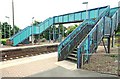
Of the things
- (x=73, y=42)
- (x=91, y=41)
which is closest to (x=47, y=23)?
(x=73, y=42)

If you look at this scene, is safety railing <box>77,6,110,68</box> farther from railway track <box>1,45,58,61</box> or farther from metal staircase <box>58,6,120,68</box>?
railway track <box>1,45,58,61</box>

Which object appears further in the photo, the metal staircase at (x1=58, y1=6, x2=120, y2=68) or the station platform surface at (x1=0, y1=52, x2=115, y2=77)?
the metal staircase at (x1=58, y1=6, x2=120, y2=68)

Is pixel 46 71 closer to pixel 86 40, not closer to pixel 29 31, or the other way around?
pixel 86 40

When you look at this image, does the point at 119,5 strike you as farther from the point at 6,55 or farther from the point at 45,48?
the point at 6,55

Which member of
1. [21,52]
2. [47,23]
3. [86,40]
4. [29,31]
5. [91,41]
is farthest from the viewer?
[47,23]

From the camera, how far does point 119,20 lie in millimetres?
15125

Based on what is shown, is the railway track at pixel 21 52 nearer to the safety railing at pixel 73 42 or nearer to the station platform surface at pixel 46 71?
the station platform surface at pixel 46 71

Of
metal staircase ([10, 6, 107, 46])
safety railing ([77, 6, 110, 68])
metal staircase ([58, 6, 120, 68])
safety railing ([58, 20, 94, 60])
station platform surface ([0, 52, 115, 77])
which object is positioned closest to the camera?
station platform surface ([0, 52, 115, 77])

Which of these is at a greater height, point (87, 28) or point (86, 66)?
point (87, 28)

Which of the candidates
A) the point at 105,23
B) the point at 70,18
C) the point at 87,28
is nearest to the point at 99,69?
the point at 105,23

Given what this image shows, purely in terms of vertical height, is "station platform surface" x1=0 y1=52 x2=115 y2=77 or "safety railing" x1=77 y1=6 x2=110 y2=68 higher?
"safety railing" x1=77 y1=6 x2=110 y2=68

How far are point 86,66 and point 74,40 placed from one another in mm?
3599

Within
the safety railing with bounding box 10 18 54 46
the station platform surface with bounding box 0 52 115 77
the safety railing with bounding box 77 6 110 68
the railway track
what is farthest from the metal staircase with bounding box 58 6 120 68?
the safety railing with bounding box 10 18 54 46

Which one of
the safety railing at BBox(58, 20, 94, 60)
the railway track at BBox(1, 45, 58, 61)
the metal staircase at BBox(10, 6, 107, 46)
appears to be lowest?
the railway track at BBox(1, 45, 58, 61)
